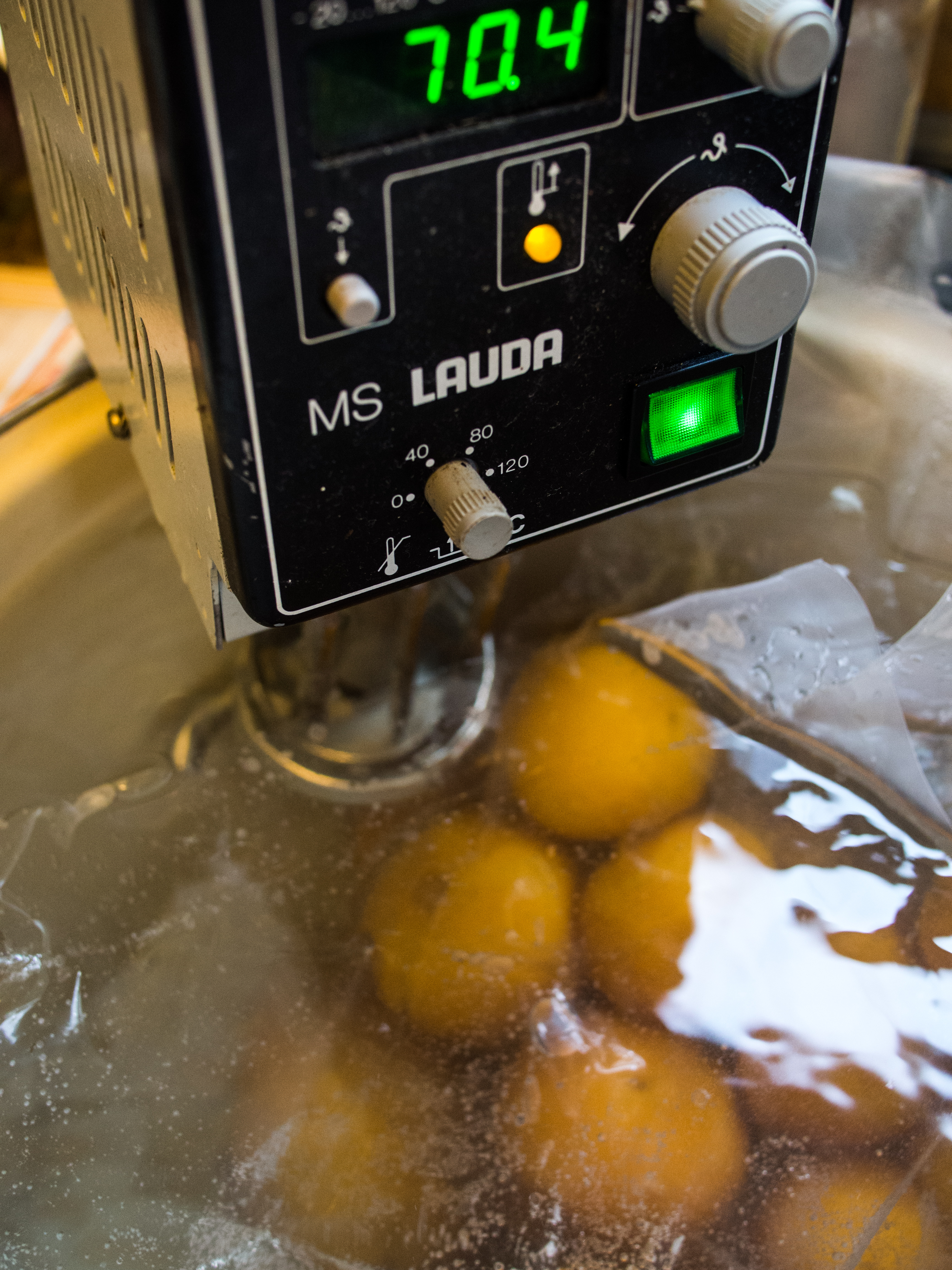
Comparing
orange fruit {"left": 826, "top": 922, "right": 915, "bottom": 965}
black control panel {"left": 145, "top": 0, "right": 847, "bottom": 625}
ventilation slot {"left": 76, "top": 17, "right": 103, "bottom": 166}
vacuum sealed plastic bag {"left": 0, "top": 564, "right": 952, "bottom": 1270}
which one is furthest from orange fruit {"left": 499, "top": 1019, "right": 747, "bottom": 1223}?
ventilation slot {"left": 76, "top": 17, "right": 103, "bottom": 166}

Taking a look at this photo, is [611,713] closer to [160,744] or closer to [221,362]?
[160,744]

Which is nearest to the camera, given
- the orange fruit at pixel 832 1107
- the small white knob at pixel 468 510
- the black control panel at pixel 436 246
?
the black control panel at pixel 436 246

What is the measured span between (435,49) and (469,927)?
1.57 feet

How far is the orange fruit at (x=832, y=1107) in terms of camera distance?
0.60 metres

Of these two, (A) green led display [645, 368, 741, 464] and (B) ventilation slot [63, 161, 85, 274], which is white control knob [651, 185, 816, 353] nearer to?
(A) green led display [645, 368, 741, 464]

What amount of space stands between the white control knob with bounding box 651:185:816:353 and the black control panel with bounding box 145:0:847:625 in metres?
0.02

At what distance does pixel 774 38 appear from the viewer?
16.6 inches

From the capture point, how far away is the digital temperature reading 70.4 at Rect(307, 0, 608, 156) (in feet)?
1.33

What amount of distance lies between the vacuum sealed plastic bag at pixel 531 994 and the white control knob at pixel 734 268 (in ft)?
1.06

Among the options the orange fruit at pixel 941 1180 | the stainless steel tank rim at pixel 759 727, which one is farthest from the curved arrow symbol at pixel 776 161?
the orange fruit at pixel 941 1180

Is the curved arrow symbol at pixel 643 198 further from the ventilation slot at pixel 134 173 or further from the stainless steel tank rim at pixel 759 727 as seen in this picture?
the stainless steel tank rim at pixel 759 727

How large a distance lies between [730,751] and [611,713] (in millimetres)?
87

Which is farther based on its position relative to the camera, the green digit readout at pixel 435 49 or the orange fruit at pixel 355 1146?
the orange fruit at pixel 355 1146

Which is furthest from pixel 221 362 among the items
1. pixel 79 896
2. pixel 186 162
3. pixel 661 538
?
pixel 661 538
